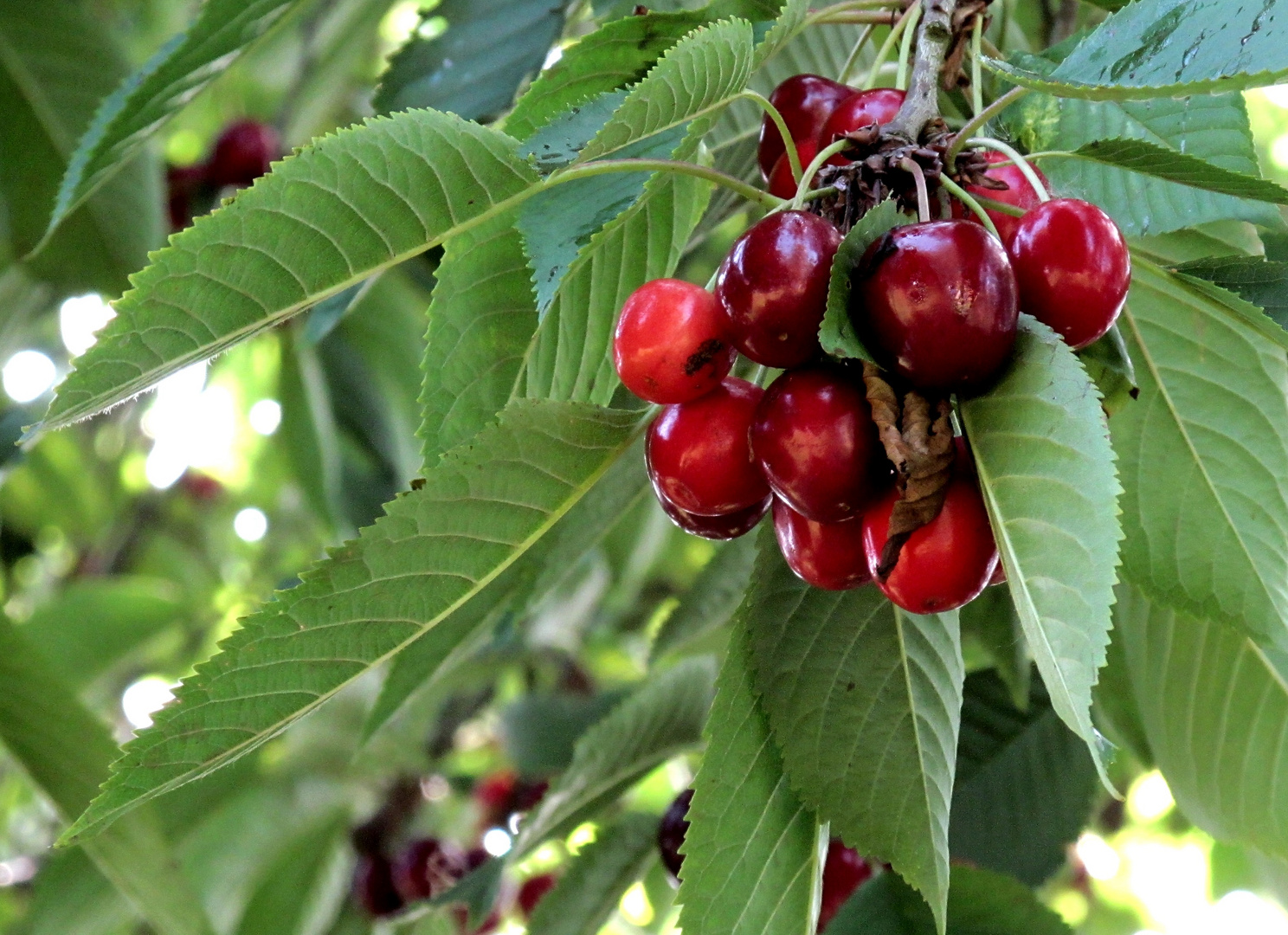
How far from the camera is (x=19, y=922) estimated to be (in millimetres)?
1628

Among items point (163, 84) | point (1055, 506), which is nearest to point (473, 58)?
point (163, 84)

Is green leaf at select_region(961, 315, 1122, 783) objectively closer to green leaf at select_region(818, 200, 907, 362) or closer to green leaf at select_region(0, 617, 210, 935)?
green leaf at select_region(818, 200, 907, 362)

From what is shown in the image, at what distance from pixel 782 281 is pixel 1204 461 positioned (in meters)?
0.41

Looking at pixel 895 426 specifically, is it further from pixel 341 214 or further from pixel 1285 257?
pixel 1285 257

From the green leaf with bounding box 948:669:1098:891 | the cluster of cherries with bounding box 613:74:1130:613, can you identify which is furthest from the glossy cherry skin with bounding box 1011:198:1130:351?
the green leaf with bounding box 948:669:1098:891

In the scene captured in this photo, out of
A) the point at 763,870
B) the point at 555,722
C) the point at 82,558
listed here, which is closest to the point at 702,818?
the point at 763,870

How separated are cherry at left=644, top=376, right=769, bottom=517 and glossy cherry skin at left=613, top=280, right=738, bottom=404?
16mm

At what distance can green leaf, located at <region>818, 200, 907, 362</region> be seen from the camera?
59cm

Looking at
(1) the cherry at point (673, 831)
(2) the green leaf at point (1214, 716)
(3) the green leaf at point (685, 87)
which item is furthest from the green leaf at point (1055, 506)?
(1) the cherry at point (673, 831)

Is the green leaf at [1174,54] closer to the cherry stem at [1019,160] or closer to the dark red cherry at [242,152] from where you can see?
the cherry stem at [1019,160]

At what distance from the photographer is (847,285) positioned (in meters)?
0.61

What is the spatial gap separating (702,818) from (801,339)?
30 centimetres

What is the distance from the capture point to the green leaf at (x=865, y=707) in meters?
0.72

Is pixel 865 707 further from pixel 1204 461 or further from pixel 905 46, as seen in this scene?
pixel 905 46
